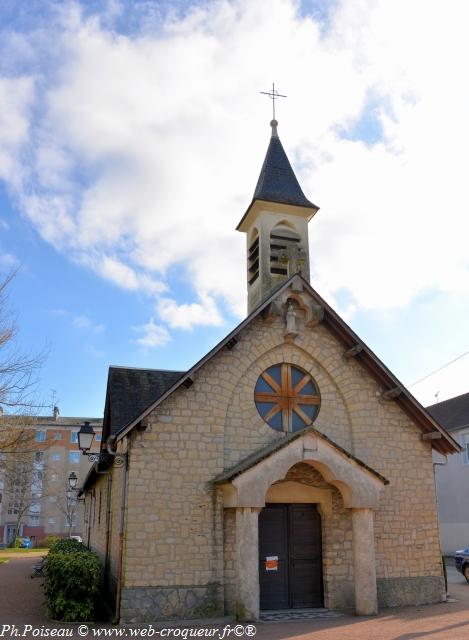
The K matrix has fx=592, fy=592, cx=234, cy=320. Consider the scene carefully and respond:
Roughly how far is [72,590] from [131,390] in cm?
487

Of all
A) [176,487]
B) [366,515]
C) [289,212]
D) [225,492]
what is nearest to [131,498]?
[176,487]

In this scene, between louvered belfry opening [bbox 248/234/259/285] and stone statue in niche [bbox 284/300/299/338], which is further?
louvered belfry opening [bbox 248/234/259/285]

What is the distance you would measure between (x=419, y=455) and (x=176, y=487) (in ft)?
20.2

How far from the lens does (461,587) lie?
17.5 metres

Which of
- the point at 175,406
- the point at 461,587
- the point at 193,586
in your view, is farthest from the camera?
the point at 461,587

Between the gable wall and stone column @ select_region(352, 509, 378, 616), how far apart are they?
2.99 feet

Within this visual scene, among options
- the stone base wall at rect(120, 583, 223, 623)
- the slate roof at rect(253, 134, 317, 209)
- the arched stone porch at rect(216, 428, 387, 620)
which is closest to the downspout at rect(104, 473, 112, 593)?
the stone base wall at rect(120, 583, 223, 623)

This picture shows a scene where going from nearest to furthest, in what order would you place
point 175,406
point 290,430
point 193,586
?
1. point 193,586
2. point 175,406
3. point 290,430

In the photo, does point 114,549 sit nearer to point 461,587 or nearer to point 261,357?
point 261,357

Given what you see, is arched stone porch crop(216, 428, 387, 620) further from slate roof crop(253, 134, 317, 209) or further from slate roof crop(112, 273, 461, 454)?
slate roof crop(253, 134, 317, 209)

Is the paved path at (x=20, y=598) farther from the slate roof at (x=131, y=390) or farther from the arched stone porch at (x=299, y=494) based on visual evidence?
the arched stone porch at (x=299, y=494)

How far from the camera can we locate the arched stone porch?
11820 mm

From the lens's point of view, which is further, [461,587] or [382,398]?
[461,587]

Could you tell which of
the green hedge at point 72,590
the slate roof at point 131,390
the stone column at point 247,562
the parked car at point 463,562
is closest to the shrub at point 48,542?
the parked car at point 463,562
